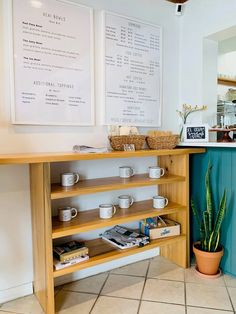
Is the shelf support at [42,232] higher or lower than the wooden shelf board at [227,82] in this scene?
lower

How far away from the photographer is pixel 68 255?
60.6 inches

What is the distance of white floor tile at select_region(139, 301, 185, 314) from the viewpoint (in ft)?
4.91

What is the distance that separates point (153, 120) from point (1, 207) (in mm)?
1307

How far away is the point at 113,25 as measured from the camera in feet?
6.14

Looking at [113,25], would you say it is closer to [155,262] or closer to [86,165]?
[86,165]

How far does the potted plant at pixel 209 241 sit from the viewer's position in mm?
1797

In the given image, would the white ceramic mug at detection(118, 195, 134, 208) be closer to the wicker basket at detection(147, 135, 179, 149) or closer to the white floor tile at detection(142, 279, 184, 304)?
the wicker basket at detection(147, 135, 179, 149)

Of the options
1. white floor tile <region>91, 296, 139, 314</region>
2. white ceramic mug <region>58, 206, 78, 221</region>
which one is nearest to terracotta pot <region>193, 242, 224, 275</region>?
white floor tile <region>91, 296, 139, 314</region>

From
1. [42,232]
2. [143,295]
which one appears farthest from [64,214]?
[143,295]

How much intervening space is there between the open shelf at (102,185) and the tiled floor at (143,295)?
0.71m

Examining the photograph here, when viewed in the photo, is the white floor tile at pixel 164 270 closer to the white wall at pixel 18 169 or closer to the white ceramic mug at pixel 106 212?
the white wall at pixel 18 169

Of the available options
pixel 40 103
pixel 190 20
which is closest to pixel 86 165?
pixel 40 103

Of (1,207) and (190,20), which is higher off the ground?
(190,20)

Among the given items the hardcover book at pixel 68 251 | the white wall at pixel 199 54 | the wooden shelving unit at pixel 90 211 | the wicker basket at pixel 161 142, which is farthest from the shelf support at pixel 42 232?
the white wall at pixel 199 54
